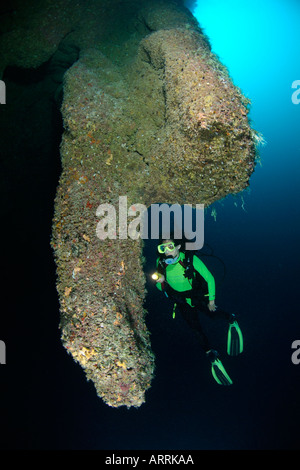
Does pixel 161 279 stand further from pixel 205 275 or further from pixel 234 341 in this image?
pixel 234 341

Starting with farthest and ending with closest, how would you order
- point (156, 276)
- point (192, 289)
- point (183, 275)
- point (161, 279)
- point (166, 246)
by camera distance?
point (192, 289) < point (183, 275) < point (161, 279) < point (156, 276) < point (166, 246)

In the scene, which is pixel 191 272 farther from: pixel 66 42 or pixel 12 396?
pixel 12 396

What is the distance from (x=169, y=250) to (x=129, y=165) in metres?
1.87

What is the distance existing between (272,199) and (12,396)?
95.3ft

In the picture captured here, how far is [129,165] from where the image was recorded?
3543 millimetres

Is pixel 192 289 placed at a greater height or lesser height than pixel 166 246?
lesser

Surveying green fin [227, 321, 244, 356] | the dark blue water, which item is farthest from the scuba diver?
the dark blue water

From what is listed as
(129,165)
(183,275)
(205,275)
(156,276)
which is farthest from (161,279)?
(129,165)

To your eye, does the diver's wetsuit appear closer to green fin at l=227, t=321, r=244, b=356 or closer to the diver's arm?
the diver's arm

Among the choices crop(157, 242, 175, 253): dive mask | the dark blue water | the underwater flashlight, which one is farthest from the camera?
the dark blue water

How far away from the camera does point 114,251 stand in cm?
309

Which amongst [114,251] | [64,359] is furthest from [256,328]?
[114,251]

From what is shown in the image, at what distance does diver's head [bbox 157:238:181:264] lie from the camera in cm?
461
